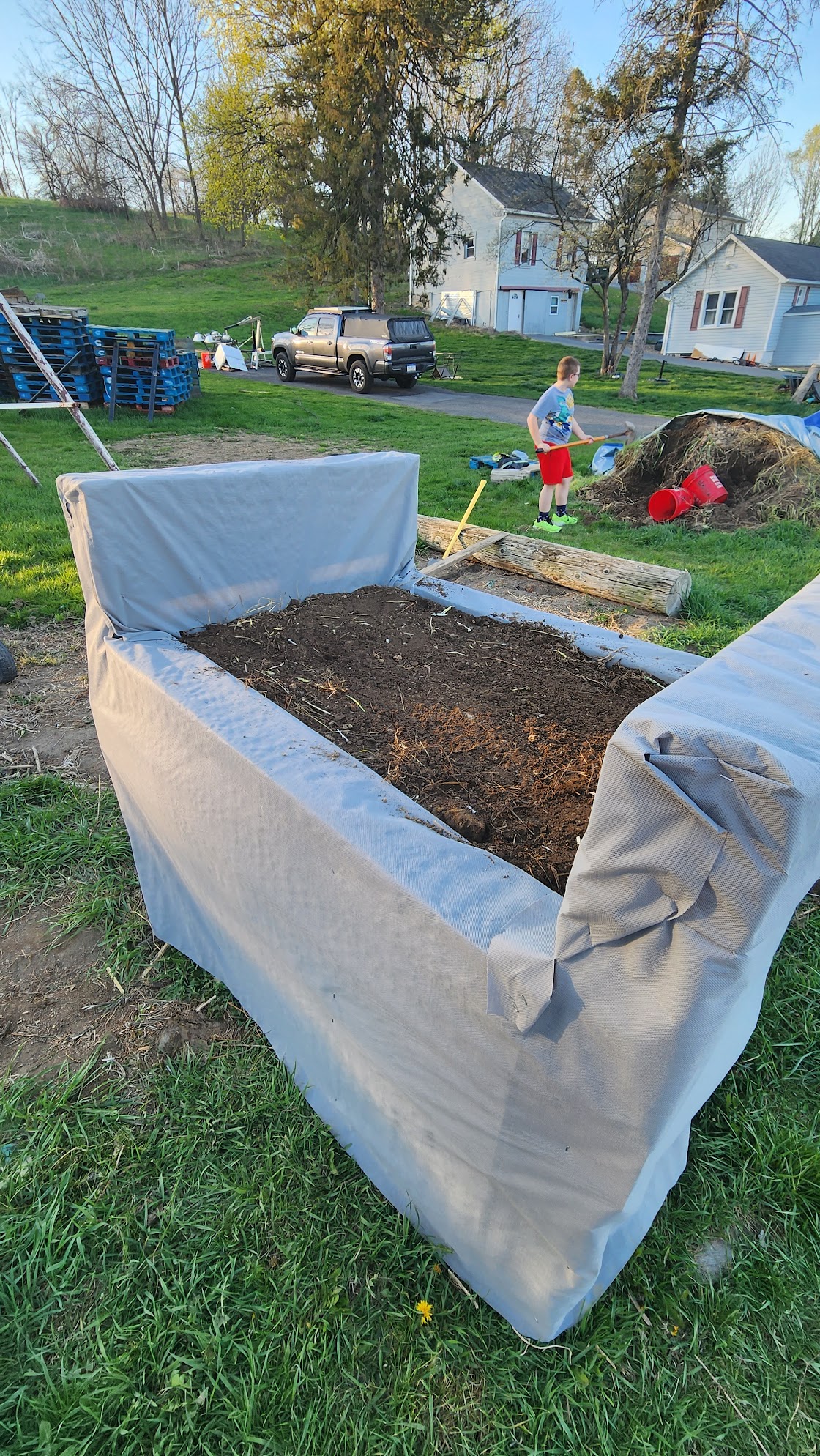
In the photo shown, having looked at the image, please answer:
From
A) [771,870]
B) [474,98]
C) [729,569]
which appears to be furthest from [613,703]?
[474,98]

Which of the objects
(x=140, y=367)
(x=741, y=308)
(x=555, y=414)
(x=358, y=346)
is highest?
(x=741, y=308)

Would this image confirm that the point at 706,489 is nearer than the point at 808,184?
Yes

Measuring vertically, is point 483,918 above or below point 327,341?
below

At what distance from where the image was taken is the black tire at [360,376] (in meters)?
15.9

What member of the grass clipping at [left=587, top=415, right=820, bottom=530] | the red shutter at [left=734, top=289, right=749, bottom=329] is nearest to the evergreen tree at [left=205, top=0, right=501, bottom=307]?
the red shutter at [left=734, top=289, right=749, bottom=329]

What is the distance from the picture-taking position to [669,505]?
7445 millimetres

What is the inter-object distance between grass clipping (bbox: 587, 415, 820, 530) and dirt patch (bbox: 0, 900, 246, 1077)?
6.73 m

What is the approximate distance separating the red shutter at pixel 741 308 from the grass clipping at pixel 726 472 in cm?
2685

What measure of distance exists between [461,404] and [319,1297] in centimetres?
1654

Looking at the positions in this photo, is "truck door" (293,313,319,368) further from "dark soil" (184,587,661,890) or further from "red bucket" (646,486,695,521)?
"dark soil" (184,587,661,890)

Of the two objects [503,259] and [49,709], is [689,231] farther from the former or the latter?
[49,709]

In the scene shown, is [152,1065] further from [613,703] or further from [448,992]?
[613,703]

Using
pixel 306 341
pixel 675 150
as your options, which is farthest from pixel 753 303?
pixel 306 341

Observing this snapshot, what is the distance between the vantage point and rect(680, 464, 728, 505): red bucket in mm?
7547
